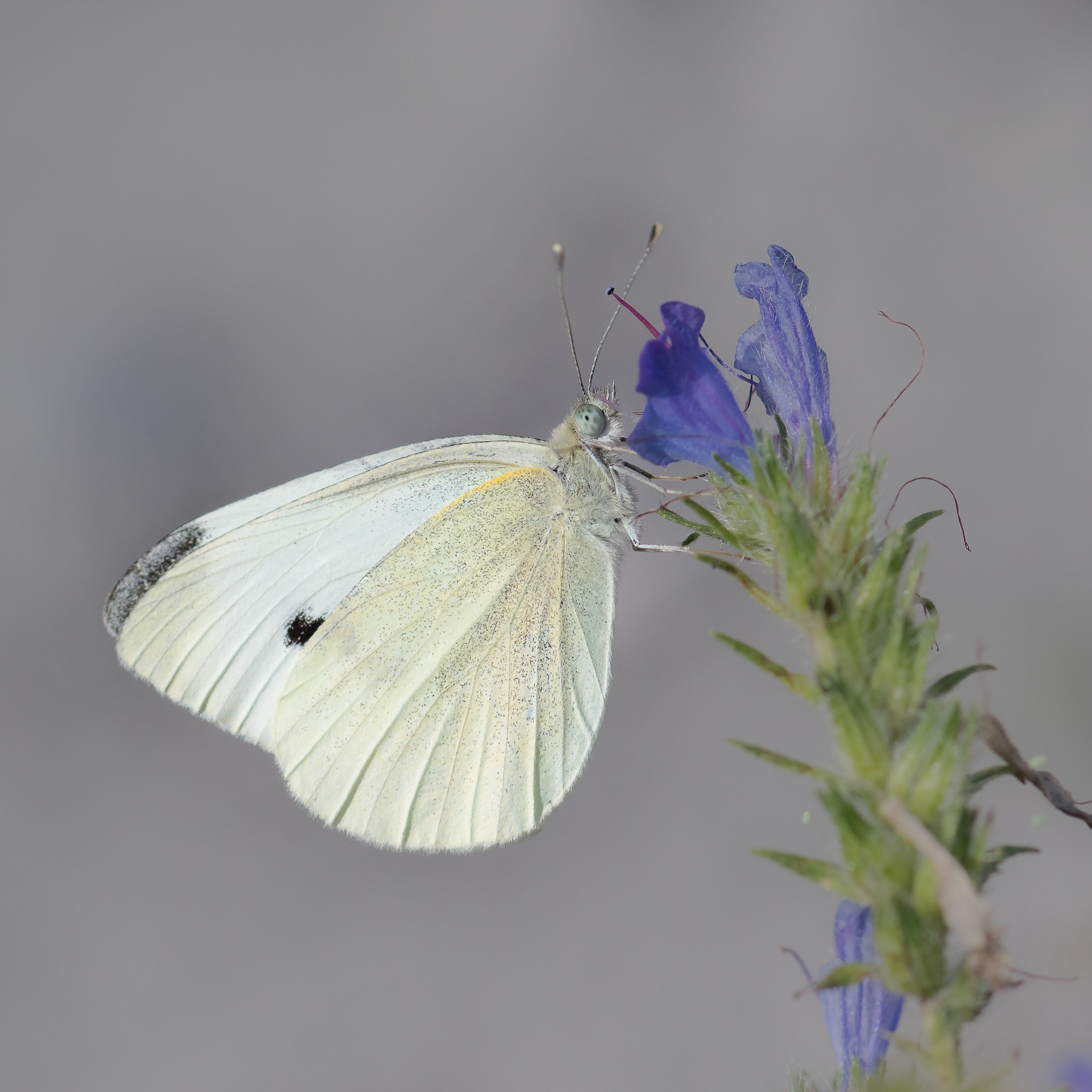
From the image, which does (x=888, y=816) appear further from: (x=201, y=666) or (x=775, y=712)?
(x=775, y=712)

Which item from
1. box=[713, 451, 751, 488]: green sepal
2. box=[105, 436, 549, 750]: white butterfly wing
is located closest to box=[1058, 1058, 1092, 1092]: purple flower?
box=[713, 451, 751, 488]: green sepal

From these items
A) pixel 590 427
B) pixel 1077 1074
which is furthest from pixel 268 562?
pixel 1077 1074

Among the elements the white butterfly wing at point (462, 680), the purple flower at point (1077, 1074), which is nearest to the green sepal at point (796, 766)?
the purple flower at point (1077, 1074)

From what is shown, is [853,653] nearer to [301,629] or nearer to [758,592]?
[758,592]

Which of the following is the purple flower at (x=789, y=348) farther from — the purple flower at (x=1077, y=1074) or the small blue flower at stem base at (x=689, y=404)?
the purple flower at (x=1077, y=1074)

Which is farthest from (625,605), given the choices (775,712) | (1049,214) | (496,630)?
(1049,214)
